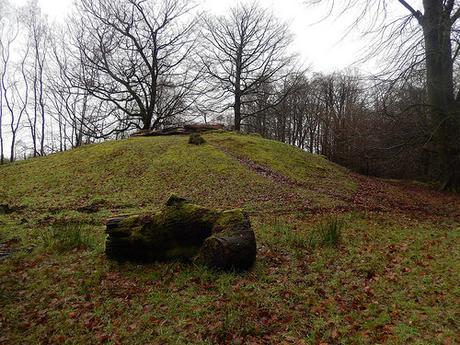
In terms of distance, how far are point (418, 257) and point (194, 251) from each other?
4.26 metres

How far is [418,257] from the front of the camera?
21.2ft

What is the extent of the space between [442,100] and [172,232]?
44.1 ft

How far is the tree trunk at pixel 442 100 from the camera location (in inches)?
507

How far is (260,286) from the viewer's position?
538 centimetres

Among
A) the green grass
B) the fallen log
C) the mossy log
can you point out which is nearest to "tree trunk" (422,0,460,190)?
the green grass

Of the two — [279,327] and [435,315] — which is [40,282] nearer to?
[279,327]

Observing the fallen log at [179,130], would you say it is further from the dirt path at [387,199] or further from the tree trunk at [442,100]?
the tree trunk at [442,100]

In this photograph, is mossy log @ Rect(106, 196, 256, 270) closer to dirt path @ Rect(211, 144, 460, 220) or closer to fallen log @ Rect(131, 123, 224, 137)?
dirt path @ Rect(211, 144, 460, 220)

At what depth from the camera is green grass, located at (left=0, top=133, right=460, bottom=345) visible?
428cm

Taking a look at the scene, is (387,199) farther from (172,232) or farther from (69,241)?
(69,241)

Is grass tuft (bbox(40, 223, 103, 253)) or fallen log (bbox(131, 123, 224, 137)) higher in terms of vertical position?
fallen log (bbox(131, 123, 224, 137))

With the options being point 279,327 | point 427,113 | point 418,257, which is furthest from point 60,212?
point 427,113

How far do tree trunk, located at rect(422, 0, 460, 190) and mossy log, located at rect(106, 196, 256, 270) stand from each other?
10.6 metres

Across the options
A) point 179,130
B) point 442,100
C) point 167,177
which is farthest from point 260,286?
point 179,130
